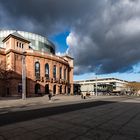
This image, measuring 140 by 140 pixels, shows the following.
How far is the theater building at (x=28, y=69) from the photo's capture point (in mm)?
58781

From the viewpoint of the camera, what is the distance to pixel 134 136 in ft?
27.0

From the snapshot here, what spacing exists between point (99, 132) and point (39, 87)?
190 ft

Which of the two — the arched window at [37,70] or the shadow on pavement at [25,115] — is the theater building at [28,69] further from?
the shadow on pavement at [25,115]

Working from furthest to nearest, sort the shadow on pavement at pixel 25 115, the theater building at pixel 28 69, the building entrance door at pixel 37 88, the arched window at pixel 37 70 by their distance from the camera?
1. the arched window at pixel 37 70
2. the building entrance door at pixel 37 88
3. the theater building at pixel 28 69
4. the shadow on pavement at pixel 25 115

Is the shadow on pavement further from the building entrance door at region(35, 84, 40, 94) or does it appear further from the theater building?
the building entrance door at region(35, 84, 40, 94)

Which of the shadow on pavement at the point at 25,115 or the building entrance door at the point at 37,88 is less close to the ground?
the building entrance door at the point at 37,88

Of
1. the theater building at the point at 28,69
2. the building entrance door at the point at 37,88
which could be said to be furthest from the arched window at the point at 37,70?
the building entrance door at the point at 37,88

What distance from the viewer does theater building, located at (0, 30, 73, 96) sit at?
58.8 metres

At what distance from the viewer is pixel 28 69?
63312mm

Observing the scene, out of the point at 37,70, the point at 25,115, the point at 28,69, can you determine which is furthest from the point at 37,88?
the point at 25,115

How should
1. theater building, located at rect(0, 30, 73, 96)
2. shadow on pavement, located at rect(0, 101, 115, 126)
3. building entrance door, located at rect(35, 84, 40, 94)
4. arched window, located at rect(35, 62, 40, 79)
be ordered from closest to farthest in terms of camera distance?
shadow on pavement, located at rect(0, 101, 115, 126) → theater building, located at rect(0, 30, 73, 96) → building entrance door, located at rect(35, 84, 40, 94) → arched window, located at rect(35, 62, 40, 79)

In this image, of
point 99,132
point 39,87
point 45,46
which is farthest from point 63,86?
point 99,132

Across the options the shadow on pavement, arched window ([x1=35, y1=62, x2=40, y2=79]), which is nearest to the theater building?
arched window ([x1=35, y1=62, x2=40, y2=79])

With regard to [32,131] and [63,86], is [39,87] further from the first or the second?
[32,131]
